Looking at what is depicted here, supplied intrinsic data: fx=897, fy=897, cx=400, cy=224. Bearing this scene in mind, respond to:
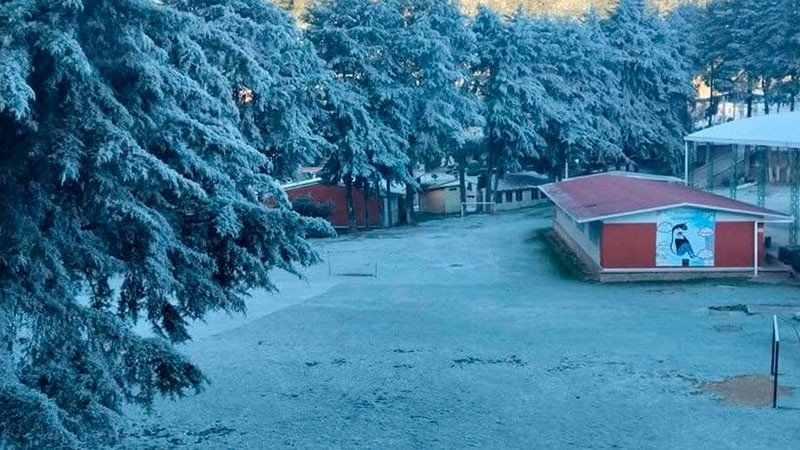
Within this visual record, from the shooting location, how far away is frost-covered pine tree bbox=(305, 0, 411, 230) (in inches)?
1618

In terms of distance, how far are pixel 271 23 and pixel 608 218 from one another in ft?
52.9

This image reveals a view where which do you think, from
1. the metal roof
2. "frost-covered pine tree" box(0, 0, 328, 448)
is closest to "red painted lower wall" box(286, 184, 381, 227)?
the metal roof

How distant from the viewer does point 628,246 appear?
94.2 ft

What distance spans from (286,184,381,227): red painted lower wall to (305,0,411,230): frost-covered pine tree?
8.25ft

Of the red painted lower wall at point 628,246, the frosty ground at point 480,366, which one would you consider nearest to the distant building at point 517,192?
the red painted lower wall at point 628,246

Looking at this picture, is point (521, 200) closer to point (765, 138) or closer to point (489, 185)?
point (489, 185)

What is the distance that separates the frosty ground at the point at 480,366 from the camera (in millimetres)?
14750

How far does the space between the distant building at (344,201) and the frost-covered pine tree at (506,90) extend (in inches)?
238

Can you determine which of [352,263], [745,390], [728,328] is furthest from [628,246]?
[745,390]

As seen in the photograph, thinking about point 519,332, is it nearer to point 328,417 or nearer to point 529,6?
point 328,417

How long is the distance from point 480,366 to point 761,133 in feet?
67.5

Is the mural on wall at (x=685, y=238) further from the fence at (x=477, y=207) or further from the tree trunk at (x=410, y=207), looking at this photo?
the fence at (x=477, y=207)

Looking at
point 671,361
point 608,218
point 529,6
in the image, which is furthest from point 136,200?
point 529,6

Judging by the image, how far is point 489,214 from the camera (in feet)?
169
